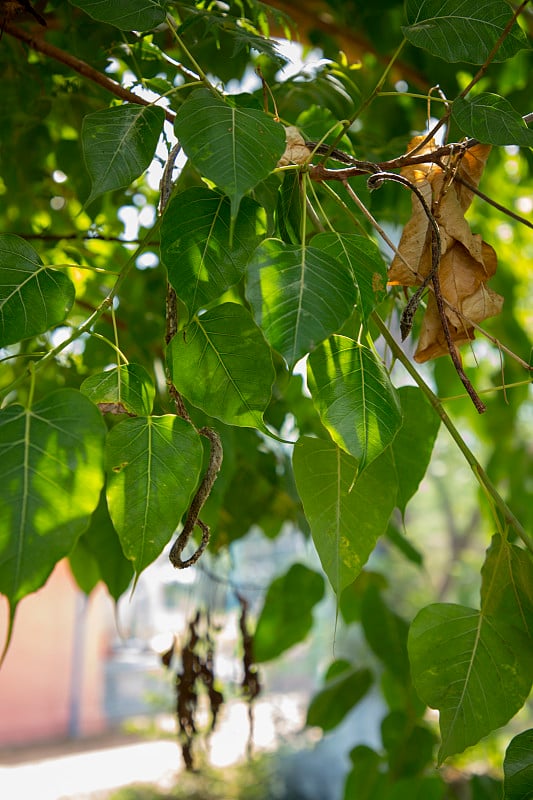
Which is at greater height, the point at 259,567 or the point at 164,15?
the point at 259,567

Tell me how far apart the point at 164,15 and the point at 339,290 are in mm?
152

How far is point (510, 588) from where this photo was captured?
334mm

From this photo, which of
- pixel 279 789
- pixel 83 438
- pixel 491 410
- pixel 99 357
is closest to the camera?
pixel 83 438

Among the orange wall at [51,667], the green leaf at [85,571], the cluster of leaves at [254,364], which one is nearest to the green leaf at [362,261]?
the cluster of leaves at [254,364]

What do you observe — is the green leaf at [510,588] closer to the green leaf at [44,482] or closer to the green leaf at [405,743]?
the green leaf at [44,482]

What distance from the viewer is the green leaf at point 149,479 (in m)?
0.25

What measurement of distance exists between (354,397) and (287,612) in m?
0.54

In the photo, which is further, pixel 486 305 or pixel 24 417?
pixel 486 305

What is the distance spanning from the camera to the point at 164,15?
31 centimetres

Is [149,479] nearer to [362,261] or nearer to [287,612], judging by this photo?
[362,261]

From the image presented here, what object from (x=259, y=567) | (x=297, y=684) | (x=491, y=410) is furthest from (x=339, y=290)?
(x=297, y=684)

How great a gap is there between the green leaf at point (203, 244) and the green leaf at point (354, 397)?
43 millimetres

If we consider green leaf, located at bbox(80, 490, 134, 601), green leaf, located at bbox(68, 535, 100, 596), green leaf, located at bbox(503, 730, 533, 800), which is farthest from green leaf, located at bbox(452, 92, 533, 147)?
green leaf, located at bbox(68, 535, 100, 596)

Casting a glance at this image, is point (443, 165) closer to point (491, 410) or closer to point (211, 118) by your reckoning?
point (211, 118)
